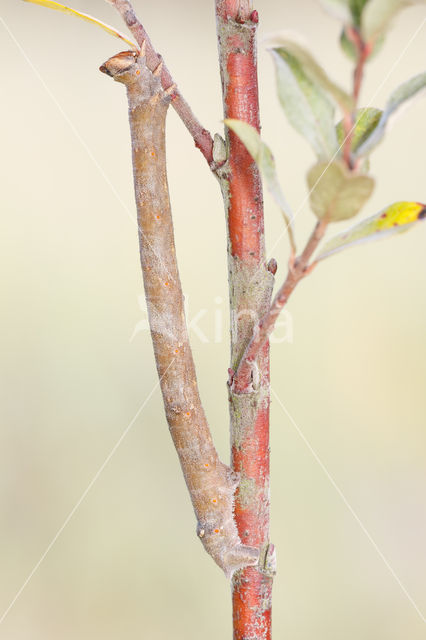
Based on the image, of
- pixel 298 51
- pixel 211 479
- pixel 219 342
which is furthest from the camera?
pixel 219 342

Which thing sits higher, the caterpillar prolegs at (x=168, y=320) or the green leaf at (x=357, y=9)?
the green leaf at (x=357, y=9)

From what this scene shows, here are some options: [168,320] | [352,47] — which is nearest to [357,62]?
[352,47]

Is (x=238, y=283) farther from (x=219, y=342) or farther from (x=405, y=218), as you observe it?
(x=219, y=342)

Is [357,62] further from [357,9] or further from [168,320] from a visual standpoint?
[168,320]

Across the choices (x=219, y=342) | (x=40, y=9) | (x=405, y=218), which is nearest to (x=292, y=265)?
(x=405, y=218)

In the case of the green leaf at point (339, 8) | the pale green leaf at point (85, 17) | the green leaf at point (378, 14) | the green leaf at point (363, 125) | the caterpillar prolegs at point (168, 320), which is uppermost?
the pale green leaf at point (85, 17)
